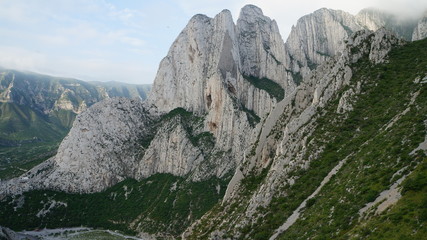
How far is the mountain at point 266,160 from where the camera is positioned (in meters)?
40.4

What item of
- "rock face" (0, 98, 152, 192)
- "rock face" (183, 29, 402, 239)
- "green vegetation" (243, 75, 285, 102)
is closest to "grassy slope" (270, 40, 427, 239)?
"rock face" (183, 29, 402, 239)

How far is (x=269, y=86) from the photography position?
189 meters

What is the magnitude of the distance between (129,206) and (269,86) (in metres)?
99.2

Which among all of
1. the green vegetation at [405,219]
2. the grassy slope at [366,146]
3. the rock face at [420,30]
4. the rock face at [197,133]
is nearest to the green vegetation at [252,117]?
the rock face at [197,133]

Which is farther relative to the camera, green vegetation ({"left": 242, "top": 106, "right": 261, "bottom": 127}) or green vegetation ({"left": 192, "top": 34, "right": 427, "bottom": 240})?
green vegetation ({"left": 242, "top": 106, "right": 261, "bottom": 127})

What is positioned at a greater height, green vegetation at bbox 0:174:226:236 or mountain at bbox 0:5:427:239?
mountain at bbox 0:5:427:239

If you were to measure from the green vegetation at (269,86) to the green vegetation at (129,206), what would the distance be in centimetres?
5698

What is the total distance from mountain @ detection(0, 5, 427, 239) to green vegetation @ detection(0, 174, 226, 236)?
62cm

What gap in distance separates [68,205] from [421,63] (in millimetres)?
169085

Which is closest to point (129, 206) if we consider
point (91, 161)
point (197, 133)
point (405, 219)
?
point (91, 161)

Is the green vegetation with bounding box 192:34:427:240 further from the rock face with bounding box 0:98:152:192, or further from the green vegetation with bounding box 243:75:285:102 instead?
the rock face with bounding box 0:98:152:192

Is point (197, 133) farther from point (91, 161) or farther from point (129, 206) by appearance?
point (91, 161)

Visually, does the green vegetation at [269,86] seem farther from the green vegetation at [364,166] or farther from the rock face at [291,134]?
the green vegetation at [364,166]

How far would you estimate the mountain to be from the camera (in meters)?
40.4
